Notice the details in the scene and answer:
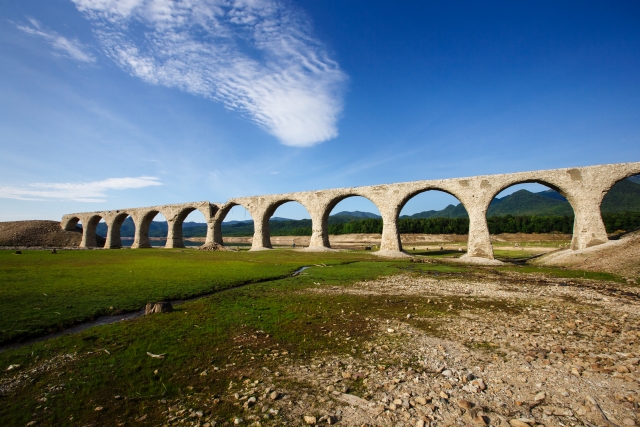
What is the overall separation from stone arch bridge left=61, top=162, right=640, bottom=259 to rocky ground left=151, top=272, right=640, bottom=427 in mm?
19926

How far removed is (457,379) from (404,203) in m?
28.1

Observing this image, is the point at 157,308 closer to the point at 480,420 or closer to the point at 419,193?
the point at 480,420

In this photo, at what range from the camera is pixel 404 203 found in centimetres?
3136

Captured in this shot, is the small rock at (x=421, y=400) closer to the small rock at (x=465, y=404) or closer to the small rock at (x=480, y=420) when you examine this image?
the small rock at (x=465, y=404)

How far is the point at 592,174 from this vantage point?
2302cm

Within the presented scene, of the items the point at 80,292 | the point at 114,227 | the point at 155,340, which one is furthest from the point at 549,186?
the point at 114,227

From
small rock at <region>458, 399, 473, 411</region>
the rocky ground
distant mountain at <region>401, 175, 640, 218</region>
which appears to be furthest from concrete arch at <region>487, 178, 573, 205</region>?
distant mountain at <region>401, 175, 640, 218</region>

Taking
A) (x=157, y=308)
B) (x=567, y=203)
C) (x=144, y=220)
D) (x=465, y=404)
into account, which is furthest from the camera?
(x=567, y=203)

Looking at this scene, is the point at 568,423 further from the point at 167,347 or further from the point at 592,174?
the point at 592,174

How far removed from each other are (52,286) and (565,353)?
14448mm

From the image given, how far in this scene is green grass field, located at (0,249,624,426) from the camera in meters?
3.69

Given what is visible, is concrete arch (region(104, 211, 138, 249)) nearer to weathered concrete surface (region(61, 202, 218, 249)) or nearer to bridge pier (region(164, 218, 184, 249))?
weathered concrete surface (region(61, 202, 218, 249))

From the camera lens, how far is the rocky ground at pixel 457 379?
3.39 m

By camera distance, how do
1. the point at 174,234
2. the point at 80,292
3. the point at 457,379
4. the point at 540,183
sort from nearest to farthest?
the point at 457,379, the point at 80,292, the point at 540,183, the point at 174,234
